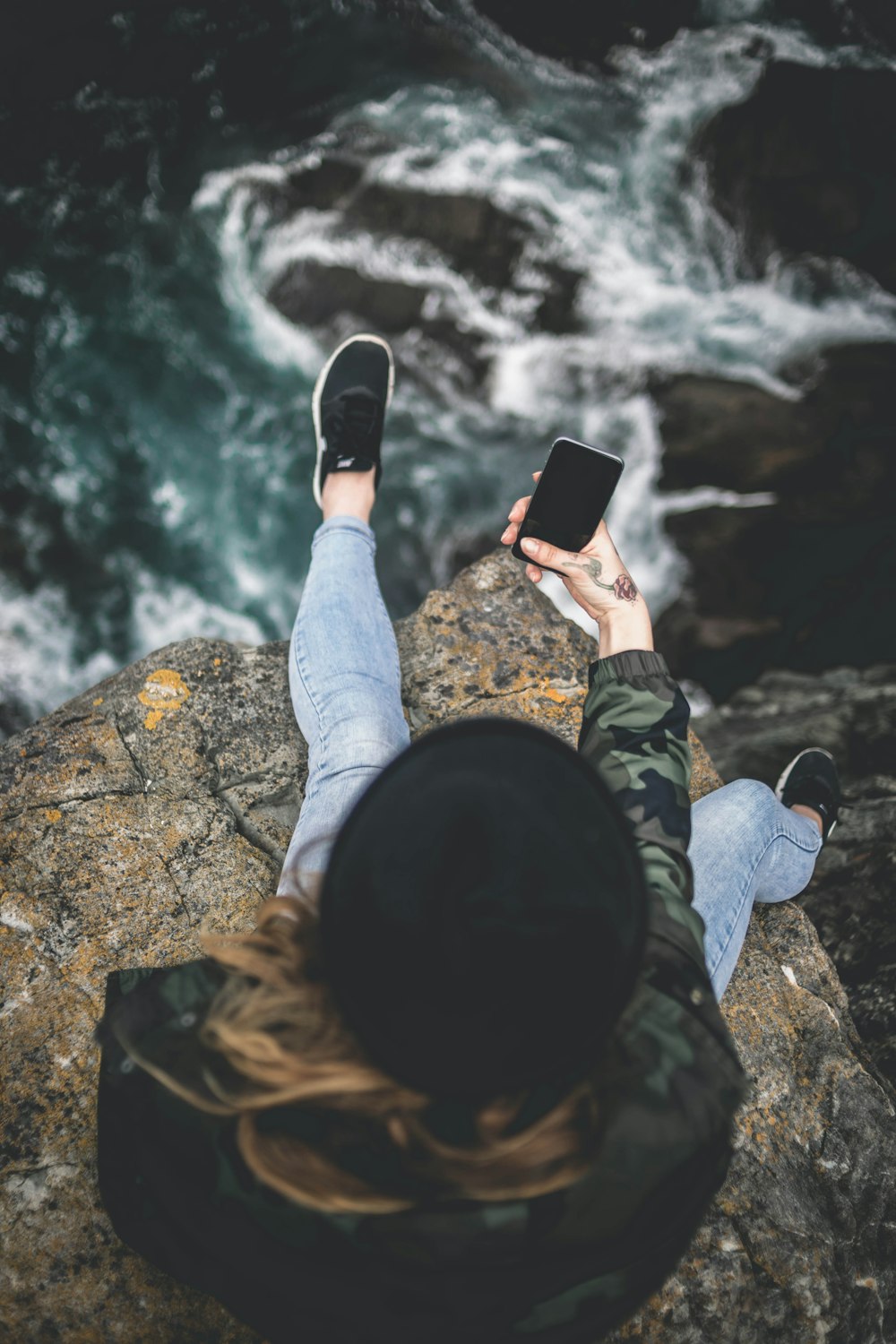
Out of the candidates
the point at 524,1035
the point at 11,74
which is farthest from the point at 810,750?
the point at 11,74

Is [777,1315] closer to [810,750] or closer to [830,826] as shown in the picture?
[830,826]

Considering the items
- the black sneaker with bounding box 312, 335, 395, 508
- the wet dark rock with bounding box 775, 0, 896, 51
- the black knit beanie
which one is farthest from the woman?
the wet dark rock with bounding box 775, 0, 896, 51

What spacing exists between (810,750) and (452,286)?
3.87 m

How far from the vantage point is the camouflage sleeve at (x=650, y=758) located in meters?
1.38

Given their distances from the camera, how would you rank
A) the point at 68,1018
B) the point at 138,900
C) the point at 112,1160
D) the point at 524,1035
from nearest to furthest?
the point at 524,1035
the point at 112,1160
the point at 68,1018
the point at 138,900

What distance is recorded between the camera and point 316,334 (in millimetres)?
5016

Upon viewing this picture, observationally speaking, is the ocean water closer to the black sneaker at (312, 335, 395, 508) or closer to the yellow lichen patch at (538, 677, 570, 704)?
the black sneaker at (312, 335, 395, 508)

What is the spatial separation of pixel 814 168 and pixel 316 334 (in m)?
3.52

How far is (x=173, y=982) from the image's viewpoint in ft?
4.18

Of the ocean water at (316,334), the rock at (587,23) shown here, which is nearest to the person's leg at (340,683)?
the ocean water at (316,334)

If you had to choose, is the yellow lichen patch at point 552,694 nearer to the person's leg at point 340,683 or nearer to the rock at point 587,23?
the person's leg at point 340,683

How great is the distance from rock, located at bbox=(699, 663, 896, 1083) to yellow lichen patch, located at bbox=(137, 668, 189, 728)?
2287mm

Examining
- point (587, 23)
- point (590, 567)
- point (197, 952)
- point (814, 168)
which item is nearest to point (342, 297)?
point (587, 23)

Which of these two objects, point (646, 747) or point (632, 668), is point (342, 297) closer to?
point (632, 668)
